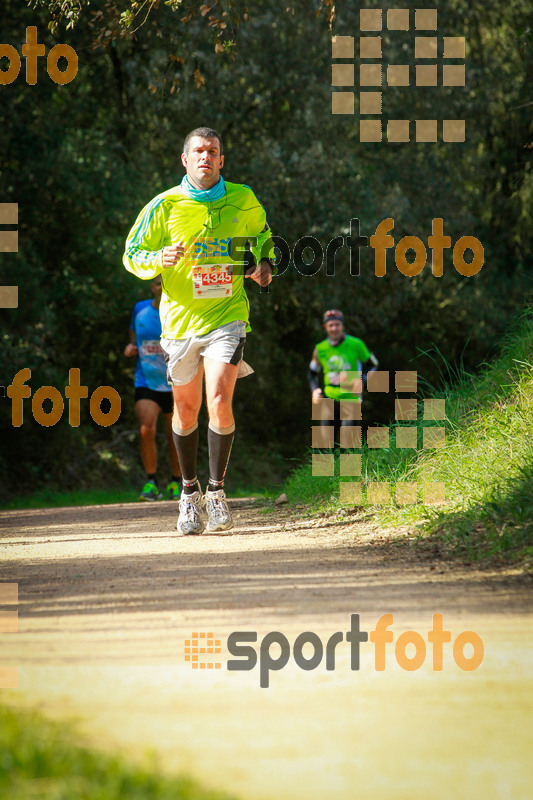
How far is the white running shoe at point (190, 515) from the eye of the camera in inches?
269

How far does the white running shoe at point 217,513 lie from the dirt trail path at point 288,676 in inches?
41.5

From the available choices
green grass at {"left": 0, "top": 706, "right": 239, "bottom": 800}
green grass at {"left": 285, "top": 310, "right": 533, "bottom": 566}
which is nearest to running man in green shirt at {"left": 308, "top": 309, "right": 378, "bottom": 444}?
green grass at {"left": 285, "top": 310, "right": 533, "bottom": 566}

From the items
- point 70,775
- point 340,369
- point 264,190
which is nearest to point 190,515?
point 70,775

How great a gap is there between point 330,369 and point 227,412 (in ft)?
16.6

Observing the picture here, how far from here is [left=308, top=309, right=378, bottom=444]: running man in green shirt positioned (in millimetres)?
11516

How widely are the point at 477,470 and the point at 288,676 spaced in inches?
143

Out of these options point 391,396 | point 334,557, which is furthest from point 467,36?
point 334,557

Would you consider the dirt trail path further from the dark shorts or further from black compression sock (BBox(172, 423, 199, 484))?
the dark shorts

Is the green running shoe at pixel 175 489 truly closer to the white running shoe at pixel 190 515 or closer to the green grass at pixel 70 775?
→ the white running shoe at pixel 190 515

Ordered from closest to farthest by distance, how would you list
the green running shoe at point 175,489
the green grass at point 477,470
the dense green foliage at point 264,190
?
the green grass at point 477,470
the green running shoe at point 175,489
the dense green foliage at point 264,190

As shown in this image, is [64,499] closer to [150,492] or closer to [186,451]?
[150,492]

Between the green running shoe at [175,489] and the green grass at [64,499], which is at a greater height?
the green running shoe at [175,489]

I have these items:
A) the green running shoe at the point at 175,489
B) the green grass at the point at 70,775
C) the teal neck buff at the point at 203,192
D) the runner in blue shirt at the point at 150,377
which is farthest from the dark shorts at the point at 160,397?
the green grass at the point at 70,775

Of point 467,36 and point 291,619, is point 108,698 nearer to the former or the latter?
point 291,619
